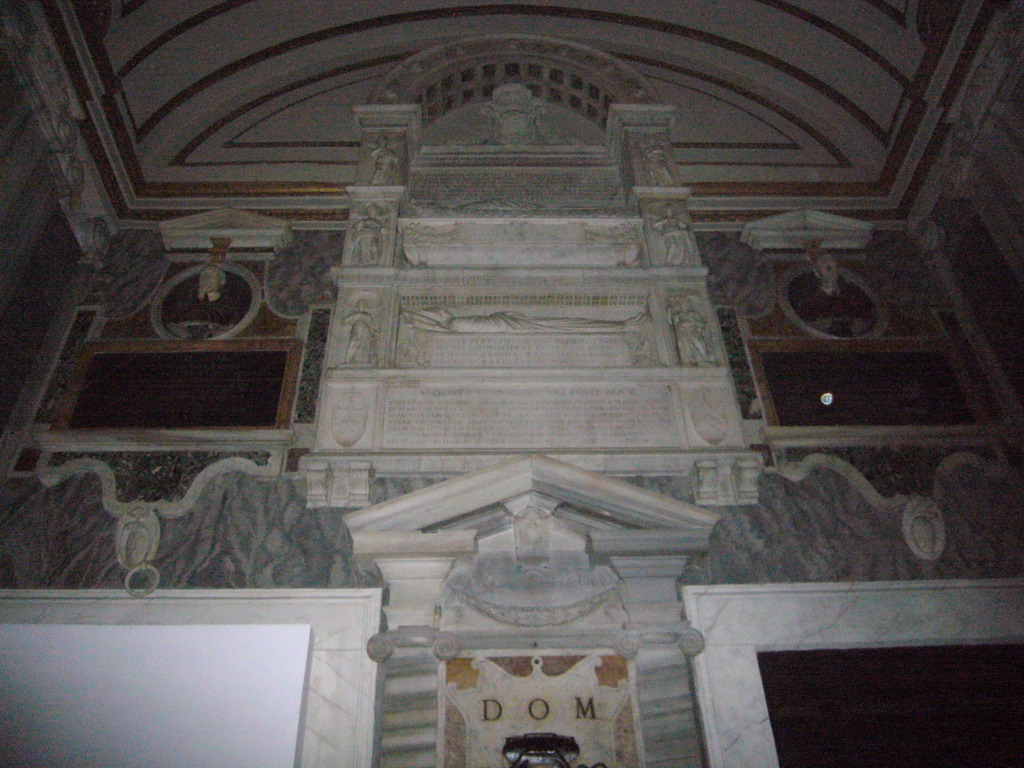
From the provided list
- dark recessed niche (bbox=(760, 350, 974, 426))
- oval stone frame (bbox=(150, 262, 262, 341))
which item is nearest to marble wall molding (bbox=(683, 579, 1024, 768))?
dark recessed niche (bbox=(760, 350, 974, 426))

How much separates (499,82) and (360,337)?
445 cm

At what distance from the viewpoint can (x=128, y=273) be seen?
6.94m

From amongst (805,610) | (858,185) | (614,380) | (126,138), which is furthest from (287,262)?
(858,185)

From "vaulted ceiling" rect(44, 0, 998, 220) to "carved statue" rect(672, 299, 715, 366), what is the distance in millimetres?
1948

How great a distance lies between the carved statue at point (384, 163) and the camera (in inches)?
286

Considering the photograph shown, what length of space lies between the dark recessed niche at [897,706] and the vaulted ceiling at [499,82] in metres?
4.48

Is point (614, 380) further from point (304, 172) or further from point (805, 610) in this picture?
point (304, 172)

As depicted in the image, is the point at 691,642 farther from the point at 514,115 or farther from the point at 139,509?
the point at 514,115

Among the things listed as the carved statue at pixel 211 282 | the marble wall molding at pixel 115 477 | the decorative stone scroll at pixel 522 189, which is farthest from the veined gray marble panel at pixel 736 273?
the carved statue at pixel 211 282

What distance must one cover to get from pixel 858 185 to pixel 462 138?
4.30 m

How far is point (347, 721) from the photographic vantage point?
4.29m

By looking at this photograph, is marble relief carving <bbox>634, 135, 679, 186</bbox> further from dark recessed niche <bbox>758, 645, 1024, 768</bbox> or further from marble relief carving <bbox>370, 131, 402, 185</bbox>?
dark recessed niche <bbox>758, 645, 1024, 768</bbox>

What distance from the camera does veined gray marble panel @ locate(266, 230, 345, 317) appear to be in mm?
6680

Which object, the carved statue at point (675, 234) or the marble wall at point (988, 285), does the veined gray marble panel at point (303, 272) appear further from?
the marble wall at point (988, 285)
